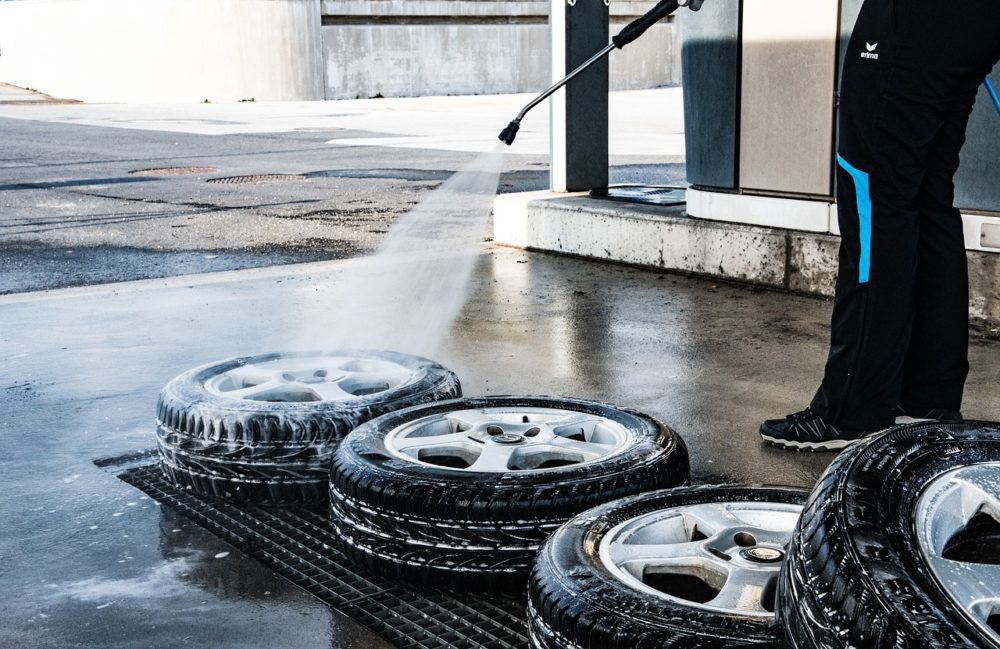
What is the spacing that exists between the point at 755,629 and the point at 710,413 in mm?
2120

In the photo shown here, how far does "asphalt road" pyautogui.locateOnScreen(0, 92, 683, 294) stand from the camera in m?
7.84

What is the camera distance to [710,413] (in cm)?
415

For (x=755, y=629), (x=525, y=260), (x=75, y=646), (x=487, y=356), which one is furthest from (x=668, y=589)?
(x=525, y=260)

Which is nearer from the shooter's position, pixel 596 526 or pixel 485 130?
pixel 596 526

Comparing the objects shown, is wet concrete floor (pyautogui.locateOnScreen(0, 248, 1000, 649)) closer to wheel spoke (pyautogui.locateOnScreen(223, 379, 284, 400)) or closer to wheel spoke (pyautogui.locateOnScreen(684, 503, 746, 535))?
wheel spoke (pyautogui.locateOnScreen(223, 379, 284, 400))

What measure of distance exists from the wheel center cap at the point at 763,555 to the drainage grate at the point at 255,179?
1062 centimetres

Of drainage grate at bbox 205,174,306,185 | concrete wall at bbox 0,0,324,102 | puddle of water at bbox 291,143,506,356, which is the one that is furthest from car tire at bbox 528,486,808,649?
concrete wall at bbox 0,0,324,102

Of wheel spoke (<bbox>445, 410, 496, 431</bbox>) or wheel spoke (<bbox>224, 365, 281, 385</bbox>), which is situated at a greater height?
wheel spoke (<bbox>224, 365, 281, 385</bbox>)

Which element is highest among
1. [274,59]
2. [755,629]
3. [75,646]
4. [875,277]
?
[274,59]

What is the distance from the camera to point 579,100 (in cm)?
805

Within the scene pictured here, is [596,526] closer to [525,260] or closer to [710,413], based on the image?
[710,413]

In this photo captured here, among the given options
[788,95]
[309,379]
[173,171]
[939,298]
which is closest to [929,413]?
[939,298]

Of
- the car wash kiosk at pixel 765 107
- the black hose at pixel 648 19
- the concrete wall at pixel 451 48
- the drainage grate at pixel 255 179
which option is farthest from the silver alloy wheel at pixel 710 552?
the concrete wall at pixel 451 48

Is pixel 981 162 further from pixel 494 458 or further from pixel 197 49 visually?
pixel 197 49
